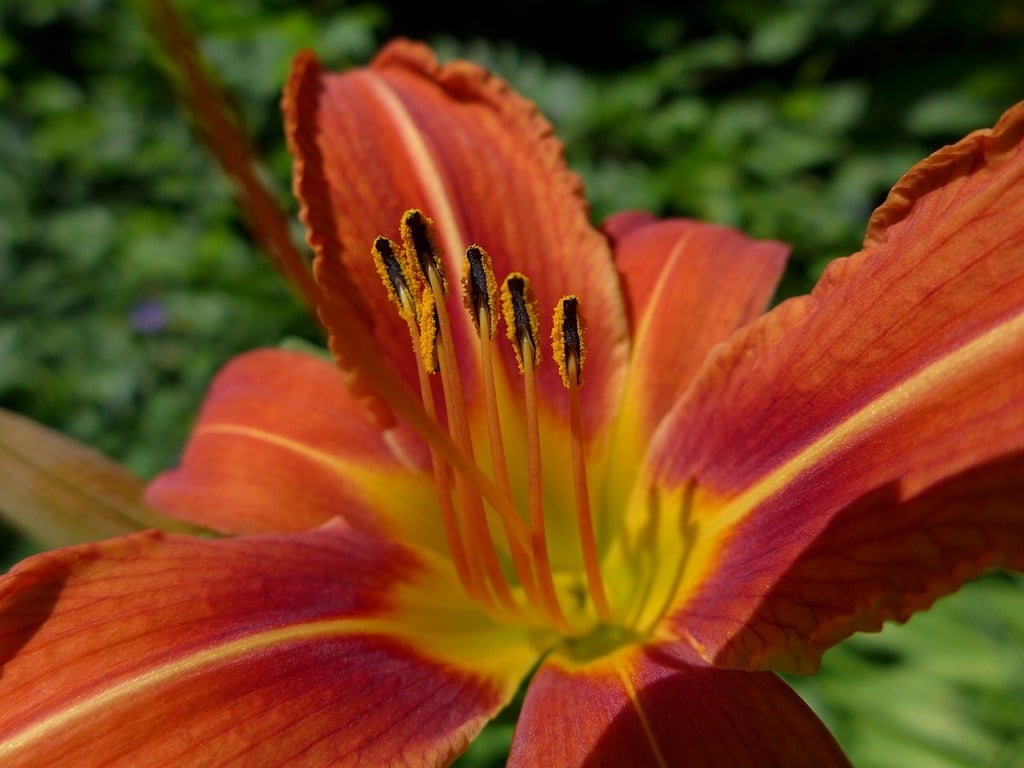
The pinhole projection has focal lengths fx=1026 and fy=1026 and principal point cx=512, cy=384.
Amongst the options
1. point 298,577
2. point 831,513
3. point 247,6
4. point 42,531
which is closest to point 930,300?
point 831,513

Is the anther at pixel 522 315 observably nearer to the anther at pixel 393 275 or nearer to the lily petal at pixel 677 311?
the anther at pixel 393 275

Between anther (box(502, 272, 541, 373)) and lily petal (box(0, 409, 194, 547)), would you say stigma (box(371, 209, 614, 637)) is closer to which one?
anther (box(502, 272, 541, 373))

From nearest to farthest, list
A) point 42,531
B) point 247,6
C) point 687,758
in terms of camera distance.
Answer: point 687,758, point 42,531, point 247,6

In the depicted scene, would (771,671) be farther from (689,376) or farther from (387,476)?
(387,476)

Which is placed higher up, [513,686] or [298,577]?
[298,577]

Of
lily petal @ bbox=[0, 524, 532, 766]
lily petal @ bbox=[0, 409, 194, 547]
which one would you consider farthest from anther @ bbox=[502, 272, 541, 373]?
lily petal @ bbox=[0, 409, 194, 547]

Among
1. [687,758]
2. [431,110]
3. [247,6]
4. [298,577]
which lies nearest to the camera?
[687,758]

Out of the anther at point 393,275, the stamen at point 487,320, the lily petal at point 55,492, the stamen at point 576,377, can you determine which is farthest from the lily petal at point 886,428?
the lily petal at point 55,492
